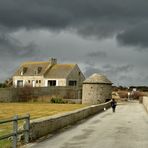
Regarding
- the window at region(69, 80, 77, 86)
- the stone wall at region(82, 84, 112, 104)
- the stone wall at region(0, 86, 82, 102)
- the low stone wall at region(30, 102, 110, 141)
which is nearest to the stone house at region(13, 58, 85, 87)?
the window at region(69, 80, 77, 86)

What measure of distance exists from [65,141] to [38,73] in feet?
312

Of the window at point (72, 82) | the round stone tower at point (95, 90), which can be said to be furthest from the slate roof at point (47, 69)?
the round stone tower at point (95, 90)

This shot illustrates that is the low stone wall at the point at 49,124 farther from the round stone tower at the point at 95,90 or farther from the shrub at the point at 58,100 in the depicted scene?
the shrub at the point at 58,100

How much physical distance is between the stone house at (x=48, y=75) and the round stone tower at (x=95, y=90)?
22.9 meters

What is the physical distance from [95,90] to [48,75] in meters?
30.1

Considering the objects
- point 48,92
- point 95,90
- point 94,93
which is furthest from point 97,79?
point 48,92

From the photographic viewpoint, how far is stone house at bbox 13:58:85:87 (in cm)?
10894

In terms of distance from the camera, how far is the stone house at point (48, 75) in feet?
357

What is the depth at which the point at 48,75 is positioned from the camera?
11138cm

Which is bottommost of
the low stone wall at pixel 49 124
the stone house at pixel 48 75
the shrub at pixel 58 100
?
the low stone wall at pixel 49 124

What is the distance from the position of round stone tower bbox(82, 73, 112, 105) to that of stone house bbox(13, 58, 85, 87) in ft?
75.1

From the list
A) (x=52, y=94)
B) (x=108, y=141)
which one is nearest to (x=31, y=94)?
(x=52, y=94)

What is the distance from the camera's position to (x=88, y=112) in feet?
131

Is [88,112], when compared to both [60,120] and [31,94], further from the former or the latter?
[31,94]
